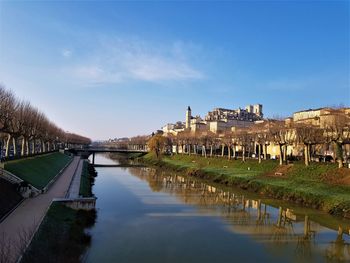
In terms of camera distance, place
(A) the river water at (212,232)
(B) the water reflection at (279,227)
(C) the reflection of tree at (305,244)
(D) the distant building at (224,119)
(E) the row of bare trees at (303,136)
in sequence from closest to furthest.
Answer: (A) the river water at (212,232) → (C) the reflection of tree at (305,244) → (B) the water reflection at (279,227) → (E) the row of bare trees at (303,136) → (D) the distant building at (224,119)

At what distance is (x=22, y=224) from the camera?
1727cm

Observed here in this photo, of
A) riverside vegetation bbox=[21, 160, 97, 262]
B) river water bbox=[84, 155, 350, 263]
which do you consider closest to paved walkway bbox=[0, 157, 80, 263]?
riverside vegetation bbox=[21, 160, 97, 262]

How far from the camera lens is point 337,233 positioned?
21.7m

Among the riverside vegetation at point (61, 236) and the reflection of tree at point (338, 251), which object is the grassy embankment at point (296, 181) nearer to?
the reflection of tree at point (338, 251)

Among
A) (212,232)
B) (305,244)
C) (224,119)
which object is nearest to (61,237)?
(212,232)

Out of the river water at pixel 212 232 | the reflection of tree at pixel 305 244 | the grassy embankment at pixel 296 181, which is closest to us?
the river water at pixel 212 232

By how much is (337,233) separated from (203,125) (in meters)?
130

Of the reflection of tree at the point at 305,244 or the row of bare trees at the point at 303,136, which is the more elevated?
the row of bare trees at the point at 303,136

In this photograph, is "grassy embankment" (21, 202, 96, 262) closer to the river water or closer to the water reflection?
the river water

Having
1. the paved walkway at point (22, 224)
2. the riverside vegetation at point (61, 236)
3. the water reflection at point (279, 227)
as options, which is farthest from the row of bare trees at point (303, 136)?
the paved walkway at point (22, 224)

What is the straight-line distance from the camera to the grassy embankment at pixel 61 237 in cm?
1301

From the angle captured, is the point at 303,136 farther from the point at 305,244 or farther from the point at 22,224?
the point at 22,224

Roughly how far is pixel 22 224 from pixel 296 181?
28063 millimetres

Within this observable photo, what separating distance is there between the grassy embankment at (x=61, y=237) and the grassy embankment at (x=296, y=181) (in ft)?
60.3
